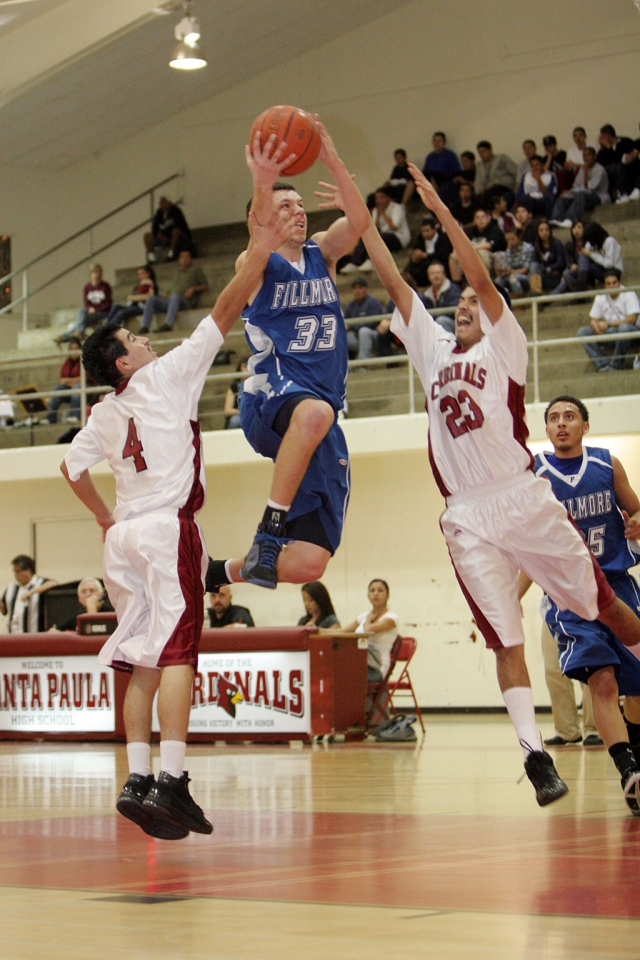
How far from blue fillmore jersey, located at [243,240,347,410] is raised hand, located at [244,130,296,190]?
1.37ft

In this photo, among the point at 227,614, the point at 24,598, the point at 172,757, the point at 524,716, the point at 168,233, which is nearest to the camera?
the point at 172,757

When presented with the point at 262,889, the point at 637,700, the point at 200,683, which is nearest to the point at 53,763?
the point at 200,683

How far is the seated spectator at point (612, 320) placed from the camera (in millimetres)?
13633

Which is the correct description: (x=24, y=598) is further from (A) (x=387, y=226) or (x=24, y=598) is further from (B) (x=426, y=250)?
(A) (x=387, y=226)

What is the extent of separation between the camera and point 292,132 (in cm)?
518

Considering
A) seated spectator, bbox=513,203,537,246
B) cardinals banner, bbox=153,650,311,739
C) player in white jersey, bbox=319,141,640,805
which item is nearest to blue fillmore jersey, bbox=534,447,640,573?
player in white jersey, bbox=319,141,640,805

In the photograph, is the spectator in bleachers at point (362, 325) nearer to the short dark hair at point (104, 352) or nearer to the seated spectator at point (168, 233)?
the seated spectator at point (168, 233)

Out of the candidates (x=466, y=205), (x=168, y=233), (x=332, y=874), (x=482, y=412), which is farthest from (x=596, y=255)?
(x=332, y=874)

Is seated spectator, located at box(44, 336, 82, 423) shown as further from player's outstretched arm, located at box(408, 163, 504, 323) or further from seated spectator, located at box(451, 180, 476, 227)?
player's outstretched arm, located at box(408, 163, 504, 323)

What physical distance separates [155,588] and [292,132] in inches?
76.1

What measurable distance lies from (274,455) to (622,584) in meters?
1.69

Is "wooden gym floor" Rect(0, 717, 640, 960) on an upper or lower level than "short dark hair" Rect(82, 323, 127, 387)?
lower

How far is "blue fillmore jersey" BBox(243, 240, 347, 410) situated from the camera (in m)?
5.41

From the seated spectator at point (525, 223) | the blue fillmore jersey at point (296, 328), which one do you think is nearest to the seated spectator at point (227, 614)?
the seated spectator at point (525, 223)
